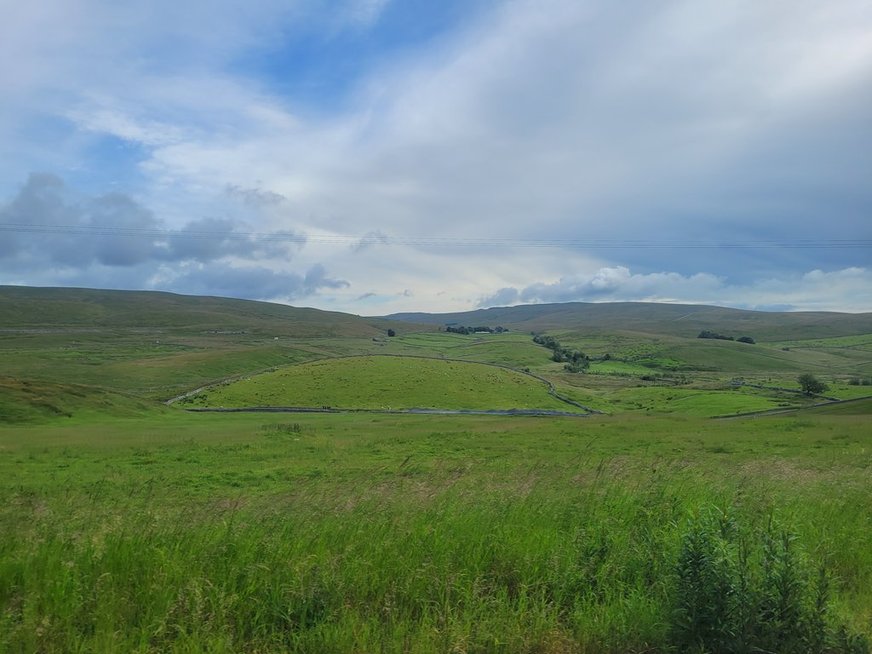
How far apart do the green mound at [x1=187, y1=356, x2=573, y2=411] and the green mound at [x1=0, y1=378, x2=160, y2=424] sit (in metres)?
17.3

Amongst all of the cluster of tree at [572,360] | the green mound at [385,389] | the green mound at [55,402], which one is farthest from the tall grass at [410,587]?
the cluster of tree at [572,360]

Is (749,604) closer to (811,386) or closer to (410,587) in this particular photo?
(410,587)

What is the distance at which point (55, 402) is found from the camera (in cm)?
4762

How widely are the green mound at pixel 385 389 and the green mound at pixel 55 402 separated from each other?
680 inches

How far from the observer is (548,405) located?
79.9 meters

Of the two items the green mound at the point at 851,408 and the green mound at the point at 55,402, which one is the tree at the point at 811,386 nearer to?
the green mound at the point at 851,408

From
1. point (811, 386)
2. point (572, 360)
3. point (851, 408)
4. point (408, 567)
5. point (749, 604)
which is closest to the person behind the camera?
point (749, 604)

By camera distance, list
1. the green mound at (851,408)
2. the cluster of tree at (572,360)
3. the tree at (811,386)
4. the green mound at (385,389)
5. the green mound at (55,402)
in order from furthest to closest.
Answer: the cluster of tree at (572,360) → the tree at (811,386) → the green mound at (385,389) → the green mound at (851,408) → the green mound at (55,402)

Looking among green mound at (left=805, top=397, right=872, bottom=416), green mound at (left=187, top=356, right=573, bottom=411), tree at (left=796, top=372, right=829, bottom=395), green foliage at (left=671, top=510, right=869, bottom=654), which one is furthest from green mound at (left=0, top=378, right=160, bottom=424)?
tree at (left=796, top=372, right=829, bottom=395)

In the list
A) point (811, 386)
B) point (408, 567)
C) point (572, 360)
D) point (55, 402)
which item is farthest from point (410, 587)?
point (572, 360)

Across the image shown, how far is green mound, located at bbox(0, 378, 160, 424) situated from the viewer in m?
43.7

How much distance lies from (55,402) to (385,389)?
4644cm

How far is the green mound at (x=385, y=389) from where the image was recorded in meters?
76.7

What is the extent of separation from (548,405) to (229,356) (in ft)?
226
